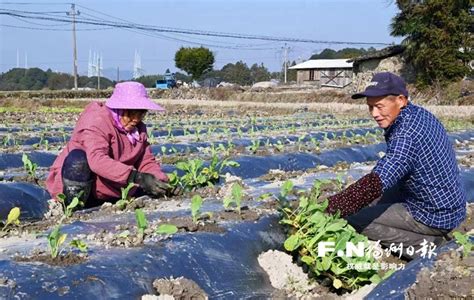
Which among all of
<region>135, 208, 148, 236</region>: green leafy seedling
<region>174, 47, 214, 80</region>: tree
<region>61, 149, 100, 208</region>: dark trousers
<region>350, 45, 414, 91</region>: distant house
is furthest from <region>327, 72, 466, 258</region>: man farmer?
<region>174, 47, 214, 80</region>: tree

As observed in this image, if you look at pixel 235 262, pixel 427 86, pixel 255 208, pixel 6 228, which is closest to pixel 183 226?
pixel 235 262

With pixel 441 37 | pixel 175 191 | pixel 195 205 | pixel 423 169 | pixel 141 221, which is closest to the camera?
pixel 141 221

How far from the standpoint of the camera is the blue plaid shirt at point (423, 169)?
307 cm

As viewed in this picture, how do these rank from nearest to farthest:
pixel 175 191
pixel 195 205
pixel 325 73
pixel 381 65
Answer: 1. pixel 195 205
2. pixel 175 191
3. pixel 381 65
4. pixel 325 73

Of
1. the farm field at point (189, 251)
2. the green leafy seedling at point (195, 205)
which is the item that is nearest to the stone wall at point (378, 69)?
the farm field at point (189, 251)

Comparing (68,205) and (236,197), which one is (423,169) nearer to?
(236,197)

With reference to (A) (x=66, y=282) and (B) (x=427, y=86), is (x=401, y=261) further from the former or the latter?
(B) (x=427, y=86)

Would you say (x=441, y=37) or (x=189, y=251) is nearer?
(x=189, y=251)

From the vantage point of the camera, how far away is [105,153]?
12.8 ft

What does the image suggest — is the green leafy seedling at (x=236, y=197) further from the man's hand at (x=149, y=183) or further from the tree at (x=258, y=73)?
the tree at (x=258, y=73)

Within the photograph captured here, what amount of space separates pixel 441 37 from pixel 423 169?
22.2m

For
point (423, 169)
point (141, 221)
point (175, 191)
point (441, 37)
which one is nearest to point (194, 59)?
point (441, 37)

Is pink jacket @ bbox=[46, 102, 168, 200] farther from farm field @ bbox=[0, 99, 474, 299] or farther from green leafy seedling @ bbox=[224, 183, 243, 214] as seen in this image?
green leafy seedling @ bbox=[224, 183, 243, 214]

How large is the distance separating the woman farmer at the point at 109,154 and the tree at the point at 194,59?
4589cm
